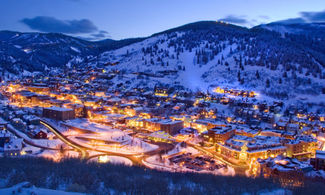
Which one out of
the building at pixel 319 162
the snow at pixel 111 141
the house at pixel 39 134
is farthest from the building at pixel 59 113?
the building at pixel 319 162

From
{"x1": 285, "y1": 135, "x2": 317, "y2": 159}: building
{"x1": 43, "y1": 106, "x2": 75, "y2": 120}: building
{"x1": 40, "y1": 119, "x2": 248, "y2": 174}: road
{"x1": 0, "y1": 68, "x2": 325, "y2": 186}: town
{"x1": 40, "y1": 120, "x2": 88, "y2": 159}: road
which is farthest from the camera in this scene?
{"x1": 43, "y1": 106, "x2": 75, "y2": 120}: building

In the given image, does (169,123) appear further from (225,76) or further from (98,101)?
(225,76)

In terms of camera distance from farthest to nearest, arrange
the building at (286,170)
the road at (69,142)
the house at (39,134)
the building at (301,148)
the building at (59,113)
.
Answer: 1. the building at (59,113)
2. the house at (39,134)
3. the building at (301,148)
4. the road at (69,142)
5. the building at (286,170)

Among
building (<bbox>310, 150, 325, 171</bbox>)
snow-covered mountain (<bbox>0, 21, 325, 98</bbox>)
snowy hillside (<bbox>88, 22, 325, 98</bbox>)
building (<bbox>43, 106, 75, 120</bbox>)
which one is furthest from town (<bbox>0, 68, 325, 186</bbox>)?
snow-covered mountain (<bbox>0, 21, 325, 98</bbox>)

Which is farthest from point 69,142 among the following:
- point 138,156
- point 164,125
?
point 164,125

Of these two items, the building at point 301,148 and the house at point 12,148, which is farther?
the building at point 301,148

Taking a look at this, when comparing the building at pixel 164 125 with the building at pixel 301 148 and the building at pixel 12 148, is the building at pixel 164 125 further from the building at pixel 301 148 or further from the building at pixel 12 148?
the building at pixel 12 148

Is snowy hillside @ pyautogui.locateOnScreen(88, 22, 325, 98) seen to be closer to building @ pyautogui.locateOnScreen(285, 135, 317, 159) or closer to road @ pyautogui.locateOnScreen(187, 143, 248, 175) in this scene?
building @ pyautogui.locateOnScreen(285, 135, 317, 159)
